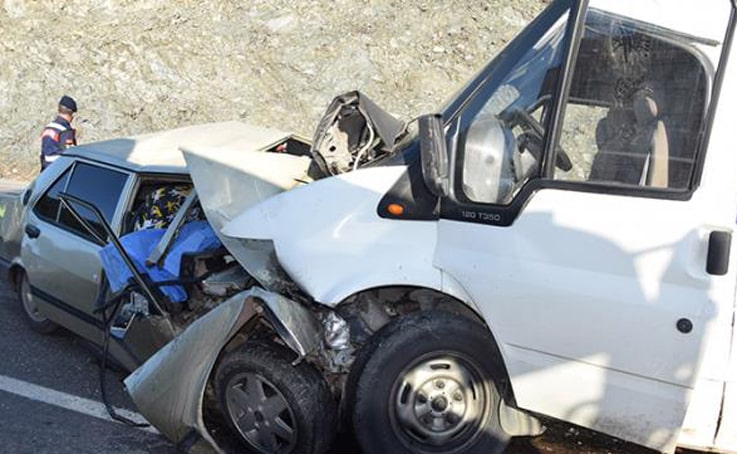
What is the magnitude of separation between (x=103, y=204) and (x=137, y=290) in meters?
0.97

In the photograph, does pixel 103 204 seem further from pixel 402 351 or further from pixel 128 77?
pixel 128 77

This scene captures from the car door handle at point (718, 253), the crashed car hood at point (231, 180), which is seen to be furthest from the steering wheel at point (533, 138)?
the crashed car hood at point (231, 180)

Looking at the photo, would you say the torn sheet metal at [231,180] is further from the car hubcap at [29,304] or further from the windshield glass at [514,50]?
the car hubcap at [29,304]

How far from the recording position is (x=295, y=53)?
1486 centimetres

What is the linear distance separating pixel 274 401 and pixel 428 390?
763 mm

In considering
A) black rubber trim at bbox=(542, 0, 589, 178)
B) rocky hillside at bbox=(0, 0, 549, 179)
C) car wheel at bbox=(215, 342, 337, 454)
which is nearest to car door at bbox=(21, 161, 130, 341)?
car wheel at bbox=(215, 342, 337, 454)

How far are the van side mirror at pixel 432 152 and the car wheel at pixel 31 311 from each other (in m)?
3.64

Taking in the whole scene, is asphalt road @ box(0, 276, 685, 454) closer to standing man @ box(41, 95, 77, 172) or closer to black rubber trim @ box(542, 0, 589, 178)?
black rubber trim @ box(542, 0, 589, 178)

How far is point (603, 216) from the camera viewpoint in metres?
3.07

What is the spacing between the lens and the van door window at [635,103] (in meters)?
3.02

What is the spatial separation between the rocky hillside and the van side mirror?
1025 cm

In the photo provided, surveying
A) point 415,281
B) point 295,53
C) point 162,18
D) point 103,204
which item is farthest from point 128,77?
point 415,281

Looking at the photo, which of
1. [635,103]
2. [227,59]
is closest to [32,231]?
[635,103]

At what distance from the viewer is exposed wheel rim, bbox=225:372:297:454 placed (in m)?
3.58
